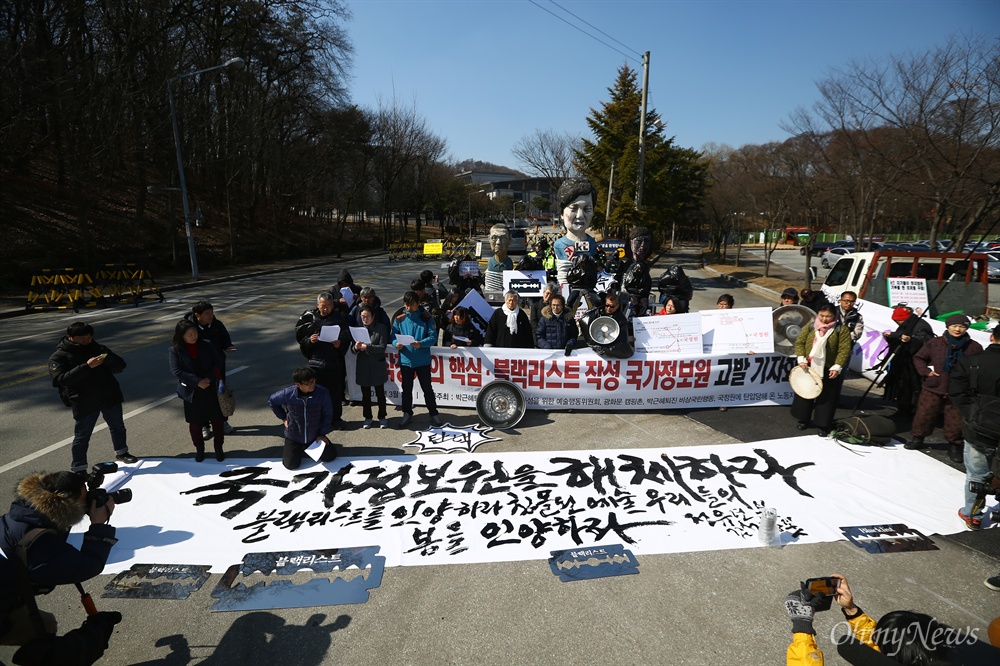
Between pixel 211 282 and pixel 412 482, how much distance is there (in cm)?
2398

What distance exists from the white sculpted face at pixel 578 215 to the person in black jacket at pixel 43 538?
1001cm

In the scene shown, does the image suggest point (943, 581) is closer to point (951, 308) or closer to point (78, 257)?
point (951, 308)

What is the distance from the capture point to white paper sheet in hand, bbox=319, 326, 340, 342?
22.1ft

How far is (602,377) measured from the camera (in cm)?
777

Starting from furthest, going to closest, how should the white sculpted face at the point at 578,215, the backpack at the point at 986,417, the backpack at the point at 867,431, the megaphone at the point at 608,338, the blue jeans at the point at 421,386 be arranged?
the white sculpted face at the point at 578,215
the megaphone at the point at 608,338
the blue jeans at the point at 421,386
the backpack at the point at 867,431
the backpack at the point at 986,417

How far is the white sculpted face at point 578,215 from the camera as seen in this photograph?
11.4 metres

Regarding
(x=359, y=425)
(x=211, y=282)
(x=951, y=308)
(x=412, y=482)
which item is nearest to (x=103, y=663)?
(x=412, y=482)

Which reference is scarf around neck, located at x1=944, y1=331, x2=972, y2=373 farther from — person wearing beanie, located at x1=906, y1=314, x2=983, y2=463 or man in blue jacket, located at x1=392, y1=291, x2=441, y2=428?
man in blue jacket, located at x1=392, y1=291, x2=441, y2=428

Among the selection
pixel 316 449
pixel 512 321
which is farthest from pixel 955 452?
pixel 316 449

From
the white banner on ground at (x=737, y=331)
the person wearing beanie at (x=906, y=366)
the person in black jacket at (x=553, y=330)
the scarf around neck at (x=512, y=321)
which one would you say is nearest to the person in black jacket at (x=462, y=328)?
the scarf around neck at (x=512, y=321)

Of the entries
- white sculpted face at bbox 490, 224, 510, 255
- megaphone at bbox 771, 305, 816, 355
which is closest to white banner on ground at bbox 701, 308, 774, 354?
megaphone at bbox 771, 305, 816, 355

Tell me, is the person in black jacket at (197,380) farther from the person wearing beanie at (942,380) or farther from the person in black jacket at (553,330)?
the person wearing beanie at (942,380)

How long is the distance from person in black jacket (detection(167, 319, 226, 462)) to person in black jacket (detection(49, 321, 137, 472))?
587mm

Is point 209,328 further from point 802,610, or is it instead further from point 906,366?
point 906,366
